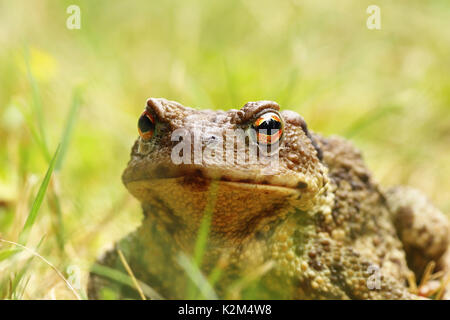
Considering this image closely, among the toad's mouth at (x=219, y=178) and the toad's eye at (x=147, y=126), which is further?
the toad's eye at (x=147, y=126)

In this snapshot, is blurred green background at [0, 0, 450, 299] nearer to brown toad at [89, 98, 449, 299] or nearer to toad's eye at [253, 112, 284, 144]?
brown toad at [89, 98, 449, 299]

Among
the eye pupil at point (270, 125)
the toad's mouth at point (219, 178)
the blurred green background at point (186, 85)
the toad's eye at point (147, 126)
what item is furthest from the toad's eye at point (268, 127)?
the blurred green background at point (186, 85)

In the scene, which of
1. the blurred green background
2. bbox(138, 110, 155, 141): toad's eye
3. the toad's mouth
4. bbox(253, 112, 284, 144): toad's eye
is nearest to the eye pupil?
bbox(253, 112, 284, 144): toad's eye

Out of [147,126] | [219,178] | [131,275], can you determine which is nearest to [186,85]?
[147,126]

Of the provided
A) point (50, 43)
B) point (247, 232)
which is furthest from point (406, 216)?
point (50, 43)

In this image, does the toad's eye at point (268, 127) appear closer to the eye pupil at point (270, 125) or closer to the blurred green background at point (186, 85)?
the eye pupil at point (270, 125)

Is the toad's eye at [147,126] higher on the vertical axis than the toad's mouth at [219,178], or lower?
higher

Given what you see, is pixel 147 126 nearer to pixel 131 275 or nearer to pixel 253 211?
pixel 253 211
